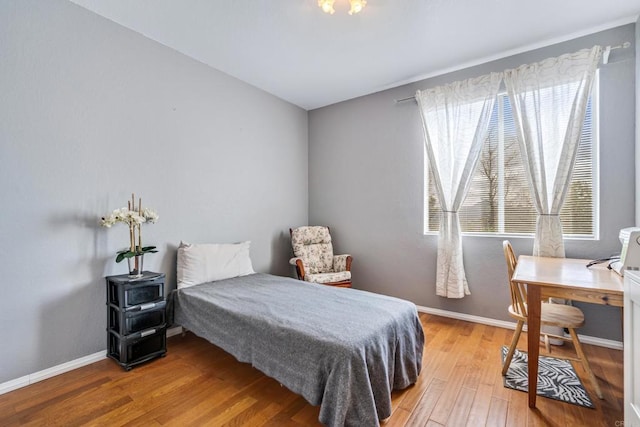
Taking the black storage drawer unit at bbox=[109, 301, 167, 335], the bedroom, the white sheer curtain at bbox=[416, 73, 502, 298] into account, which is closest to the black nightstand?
the black storage drawer unit at bbox=[109, 301, 167, 335]

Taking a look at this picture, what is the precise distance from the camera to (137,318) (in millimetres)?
2162

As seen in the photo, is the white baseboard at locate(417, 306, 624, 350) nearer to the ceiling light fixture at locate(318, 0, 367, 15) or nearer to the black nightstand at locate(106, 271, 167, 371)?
the black nightstand at locate(106, 271, 167, 371)

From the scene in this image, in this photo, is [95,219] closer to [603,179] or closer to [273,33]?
[273,33]

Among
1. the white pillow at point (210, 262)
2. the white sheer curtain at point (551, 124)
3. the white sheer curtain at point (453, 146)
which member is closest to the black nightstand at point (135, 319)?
the white pillow at point (210, 262)

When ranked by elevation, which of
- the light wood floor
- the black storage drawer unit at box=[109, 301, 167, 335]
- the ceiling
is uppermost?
the ceiling

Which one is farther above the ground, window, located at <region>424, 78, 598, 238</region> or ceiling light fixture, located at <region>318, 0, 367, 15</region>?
ceiling light fixture, located at <region>318, 0, 367, 15</region>

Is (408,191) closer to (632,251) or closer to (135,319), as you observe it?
(632,251)

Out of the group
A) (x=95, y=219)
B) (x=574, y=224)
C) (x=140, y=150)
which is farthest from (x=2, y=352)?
(x=574, y=224)

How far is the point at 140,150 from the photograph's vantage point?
2486 mm

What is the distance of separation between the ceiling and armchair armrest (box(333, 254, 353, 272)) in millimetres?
2181

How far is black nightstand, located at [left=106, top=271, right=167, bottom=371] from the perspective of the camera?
2092 millimetres

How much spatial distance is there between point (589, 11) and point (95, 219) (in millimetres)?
4209

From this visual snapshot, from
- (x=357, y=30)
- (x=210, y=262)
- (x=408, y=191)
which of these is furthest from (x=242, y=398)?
(x=357, y=30)

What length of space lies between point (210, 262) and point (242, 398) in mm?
1334
